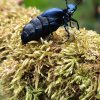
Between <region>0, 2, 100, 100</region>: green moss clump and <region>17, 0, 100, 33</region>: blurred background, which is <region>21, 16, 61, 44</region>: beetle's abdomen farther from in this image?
<region>17, 0, 100, 33</region>: blurred background

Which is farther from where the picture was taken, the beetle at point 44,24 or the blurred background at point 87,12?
the blurred background at point 87,12

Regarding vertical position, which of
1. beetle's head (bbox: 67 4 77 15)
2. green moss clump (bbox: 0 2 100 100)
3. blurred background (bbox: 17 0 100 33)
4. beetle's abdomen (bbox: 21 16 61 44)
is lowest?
green moss clump (bbox: 0 2 100 100)

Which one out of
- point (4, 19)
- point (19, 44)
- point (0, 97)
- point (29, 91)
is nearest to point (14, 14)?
point (4, 19)

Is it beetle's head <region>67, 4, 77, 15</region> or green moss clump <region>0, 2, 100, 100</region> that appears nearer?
green moss clump <region>0, 2, 100, 100</region>

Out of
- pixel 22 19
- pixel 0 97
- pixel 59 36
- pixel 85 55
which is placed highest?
pixel 22 19

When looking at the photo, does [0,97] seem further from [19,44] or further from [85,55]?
[85,55]

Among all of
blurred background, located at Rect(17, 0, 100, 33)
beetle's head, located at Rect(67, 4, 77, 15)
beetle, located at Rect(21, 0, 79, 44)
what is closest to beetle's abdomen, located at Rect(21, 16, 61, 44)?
beetle, located at Rect(21, 0, 79, 44)

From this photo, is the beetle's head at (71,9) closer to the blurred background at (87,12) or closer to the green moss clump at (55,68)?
the green moss clump at (55,68)

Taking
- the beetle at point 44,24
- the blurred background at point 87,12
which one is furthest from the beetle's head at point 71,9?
the blurred background at point 87,12
